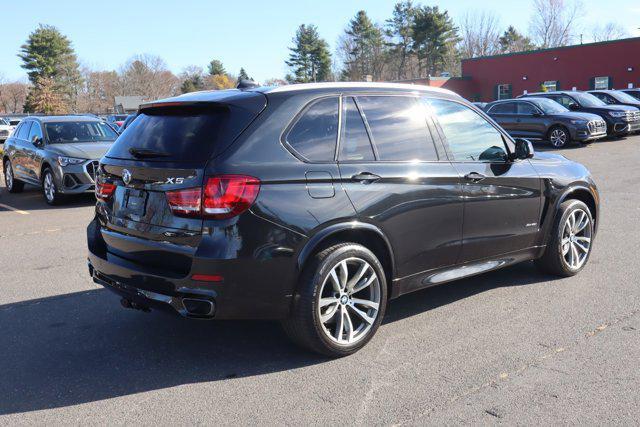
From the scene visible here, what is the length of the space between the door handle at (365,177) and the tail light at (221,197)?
30.5 inches

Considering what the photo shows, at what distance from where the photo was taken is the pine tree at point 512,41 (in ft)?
288

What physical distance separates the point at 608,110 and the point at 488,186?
18993 millimetres

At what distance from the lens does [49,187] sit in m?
11.1

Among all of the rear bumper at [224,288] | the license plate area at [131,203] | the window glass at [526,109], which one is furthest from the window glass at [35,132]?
the window glass at [526,109]

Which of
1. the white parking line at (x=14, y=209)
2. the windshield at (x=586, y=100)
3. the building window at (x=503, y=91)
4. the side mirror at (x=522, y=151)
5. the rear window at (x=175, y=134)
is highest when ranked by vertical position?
the building window at (x=503, y=91)

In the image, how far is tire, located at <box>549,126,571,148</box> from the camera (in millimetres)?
19172

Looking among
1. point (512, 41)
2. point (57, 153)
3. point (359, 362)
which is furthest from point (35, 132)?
point (512, 41)

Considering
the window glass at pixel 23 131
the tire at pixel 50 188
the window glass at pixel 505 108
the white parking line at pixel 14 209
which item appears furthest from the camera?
the window glass at pixel 505 108

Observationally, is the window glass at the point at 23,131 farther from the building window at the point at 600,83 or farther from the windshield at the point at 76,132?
the building window at the point at 600,83

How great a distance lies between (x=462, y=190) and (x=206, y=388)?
243 cm

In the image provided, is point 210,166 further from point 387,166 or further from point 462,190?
point 462,190

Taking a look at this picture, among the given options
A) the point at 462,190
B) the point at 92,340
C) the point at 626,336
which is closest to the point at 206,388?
the point at 92,340

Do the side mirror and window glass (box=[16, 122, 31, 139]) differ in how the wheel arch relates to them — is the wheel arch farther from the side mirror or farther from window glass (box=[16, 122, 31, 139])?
window glass (box=[16, 122, 31, 139])

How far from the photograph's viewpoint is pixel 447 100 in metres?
4.86
